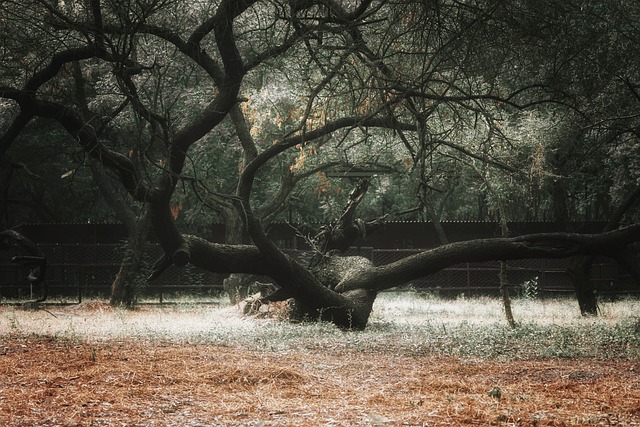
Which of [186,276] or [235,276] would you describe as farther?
[186,276]

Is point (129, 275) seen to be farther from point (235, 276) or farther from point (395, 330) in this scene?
point (395, 330)

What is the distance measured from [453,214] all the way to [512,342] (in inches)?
1011

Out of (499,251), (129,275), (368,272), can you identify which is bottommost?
(368,272)

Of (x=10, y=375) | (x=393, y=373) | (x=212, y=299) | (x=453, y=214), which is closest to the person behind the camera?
(x=10, y=375)

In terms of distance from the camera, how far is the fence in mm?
24578

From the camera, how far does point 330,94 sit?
11.8m

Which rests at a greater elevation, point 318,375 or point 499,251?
point 499,251

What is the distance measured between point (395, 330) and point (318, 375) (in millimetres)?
5922

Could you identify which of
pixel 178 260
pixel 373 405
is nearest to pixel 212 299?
pixel 178 260

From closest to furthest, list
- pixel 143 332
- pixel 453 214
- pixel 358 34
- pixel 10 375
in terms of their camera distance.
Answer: pixel 10 375 < pixel 358 34 < pixel 143 332 < pixel 453 214

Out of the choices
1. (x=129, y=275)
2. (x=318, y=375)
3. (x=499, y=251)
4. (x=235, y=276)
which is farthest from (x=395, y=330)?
(x=129, y=275)

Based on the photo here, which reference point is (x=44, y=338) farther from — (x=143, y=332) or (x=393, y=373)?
(x=393, y=373)

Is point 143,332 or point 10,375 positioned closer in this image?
point 10,375

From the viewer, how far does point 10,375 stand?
27.8 feet
